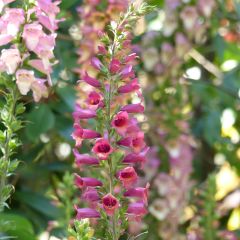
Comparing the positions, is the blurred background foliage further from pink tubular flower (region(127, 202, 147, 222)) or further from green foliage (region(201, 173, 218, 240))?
pink tubular flower (region(127, 202, 147, 222))

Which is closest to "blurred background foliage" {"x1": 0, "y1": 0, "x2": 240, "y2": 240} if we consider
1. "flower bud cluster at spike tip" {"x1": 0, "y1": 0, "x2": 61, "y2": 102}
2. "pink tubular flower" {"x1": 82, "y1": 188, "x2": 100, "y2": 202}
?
"flower bud cluster at spike tip" {"x1": 0, "y1": 0, "x2": 61, "y2": 102}

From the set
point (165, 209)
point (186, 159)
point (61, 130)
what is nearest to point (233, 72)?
point (186, 159)

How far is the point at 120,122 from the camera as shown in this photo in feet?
4.27

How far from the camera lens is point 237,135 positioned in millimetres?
3281

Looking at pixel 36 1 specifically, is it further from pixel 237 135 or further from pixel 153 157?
pixel 237 135

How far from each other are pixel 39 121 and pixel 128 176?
45.2 inches

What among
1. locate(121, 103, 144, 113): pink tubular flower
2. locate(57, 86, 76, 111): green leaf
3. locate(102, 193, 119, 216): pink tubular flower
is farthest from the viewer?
locate(57, 86, 76, 111): green leaf

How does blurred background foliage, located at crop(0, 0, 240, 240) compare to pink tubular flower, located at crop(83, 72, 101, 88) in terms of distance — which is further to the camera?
blurred background foliage, located at crop(0, 0, 240, 240)

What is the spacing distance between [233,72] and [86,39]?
765mm

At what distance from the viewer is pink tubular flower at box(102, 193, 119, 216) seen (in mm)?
1277

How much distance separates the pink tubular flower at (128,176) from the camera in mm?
1290

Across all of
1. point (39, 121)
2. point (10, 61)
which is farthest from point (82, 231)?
point (39, 121)

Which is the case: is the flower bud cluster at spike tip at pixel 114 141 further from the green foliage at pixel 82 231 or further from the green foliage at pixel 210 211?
the green foliage at pixel 210 211

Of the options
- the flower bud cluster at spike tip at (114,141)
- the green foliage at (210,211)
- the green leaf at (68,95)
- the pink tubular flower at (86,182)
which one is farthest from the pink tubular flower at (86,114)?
the green leaf at (68,95)
